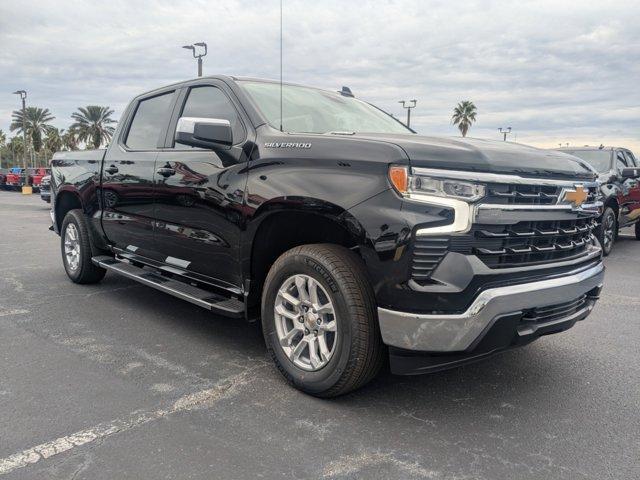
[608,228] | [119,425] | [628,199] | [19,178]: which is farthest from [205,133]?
[19,178]

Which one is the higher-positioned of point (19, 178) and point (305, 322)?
point (305, 322)

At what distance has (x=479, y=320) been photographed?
2.56m

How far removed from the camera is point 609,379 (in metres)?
3.44

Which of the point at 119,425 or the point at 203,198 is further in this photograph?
the point at 203,198

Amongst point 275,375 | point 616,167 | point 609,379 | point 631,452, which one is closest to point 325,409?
point 275,375

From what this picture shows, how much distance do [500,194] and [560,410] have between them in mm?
1278

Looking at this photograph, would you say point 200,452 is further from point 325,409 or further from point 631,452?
point 631,452

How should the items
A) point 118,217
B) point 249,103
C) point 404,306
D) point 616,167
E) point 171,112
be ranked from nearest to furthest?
1. point 404,306
2. point 249,103
3. point 171,112
4. point 118,217
5. point 616,167

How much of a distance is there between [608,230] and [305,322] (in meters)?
7.11

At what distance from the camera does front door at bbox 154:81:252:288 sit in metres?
3.52

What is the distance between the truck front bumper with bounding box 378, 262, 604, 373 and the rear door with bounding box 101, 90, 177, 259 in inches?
98.9

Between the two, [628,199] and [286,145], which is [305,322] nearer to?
[286,145]

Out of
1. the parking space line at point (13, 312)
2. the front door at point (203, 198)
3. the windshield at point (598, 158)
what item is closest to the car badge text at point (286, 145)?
the front door at point (203, 198)

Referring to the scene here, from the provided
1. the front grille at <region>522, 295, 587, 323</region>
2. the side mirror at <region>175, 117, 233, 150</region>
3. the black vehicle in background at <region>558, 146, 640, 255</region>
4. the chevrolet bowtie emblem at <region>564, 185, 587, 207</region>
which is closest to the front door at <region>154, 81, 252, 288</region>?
the side mirror at <region>175, 117, 233, 150</region>
